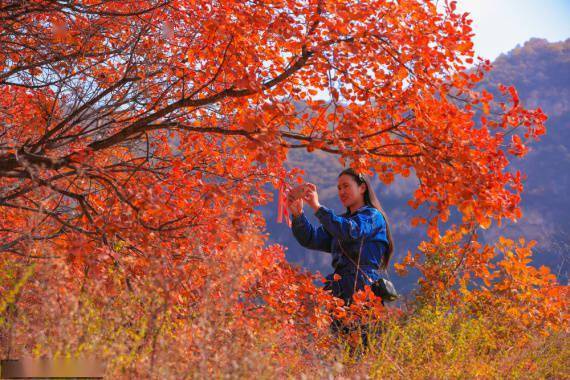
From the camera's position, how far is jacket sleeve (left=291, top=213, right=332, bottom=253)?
496cm

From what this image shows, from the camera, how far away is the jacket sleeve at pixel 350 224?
4562 mm

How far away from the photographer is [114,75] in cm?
658

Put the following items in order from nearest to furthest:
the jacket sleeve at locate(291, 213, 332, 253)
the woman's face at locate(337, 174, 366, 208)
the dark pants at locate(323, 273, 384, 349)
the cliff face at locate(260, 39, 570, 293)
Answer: the dark pants at locate(323, 273, 384, 349) → the jacket sleeve at locate(291, 213, 332, 253) → the woman's face at locate(337, 174, 366, 208) → the cliff face at locate(260, 39, 570, 293)

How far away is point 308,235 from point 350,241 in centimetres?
41

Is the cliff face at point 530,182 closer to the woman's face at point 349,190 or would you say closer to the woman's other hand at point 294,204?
the woman's face at point 349,190

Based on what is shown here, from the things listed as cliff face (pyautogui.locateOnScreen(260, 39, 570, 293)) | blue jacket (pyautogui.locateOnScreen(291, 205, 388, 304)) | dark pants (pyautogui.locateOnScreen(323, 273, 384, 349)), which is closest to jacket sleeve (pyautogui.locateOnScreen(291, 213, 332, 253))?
blue jacket (pyautogui.locateOnScreen(291, 205, 388, 304))

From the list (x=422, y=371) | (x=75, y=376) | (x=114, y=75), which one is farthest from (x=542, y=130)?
(x=114, y=75)

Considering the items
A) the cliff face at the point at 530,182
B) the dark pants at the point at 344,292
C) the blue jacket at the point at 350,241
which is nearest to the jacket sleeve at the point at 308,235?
the blue jacket at the point at 350,241

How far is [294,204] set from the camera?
4.77 metres

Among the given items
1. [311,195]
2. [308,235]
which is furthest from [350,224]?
[308,235]

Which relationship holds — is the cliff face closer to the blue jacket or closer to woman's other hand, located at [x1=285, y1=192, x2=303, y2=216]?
the blue jacket

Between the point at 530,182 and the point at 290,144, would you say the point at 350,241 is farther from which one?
the point at 530,182

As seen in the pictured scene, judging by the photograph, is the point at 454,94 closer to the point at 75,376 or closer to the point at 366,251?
the point at 366,251

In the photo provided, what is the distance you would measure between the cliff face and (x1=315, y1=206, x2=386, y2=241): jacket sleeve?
286 ft
